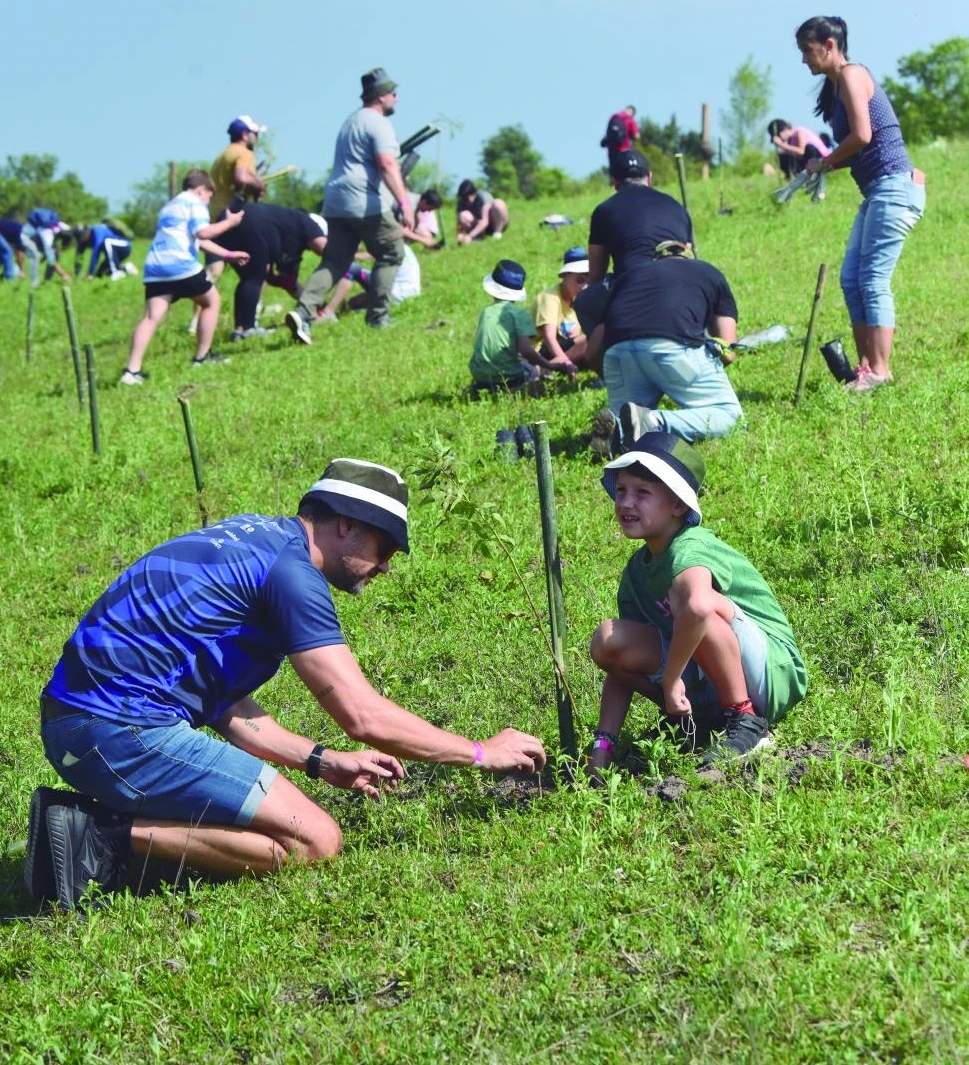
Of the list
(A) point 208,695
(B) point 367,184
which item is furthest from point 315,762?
(B) point 367,184

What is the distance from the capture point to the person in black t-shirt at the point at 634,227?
27.1 ft

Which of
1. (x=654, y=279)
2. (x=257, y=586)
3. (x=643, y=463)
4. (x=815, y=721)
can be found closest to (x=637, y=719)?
(x=815, y=721)

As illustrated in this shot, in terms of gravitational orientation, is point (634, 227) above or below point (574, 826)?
above

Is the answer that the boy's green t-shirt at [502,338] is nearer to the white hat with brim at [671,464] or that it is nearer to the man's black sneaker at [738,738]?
the white hat with brim at [671,464]

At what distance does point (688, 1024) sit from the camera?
307 centimetres

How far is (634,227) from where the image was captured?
8.27 m

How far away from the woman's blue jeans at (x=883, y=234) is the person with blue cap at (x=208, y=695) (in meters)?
4.75

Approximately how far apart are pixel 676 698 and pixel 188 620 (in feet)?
5.20

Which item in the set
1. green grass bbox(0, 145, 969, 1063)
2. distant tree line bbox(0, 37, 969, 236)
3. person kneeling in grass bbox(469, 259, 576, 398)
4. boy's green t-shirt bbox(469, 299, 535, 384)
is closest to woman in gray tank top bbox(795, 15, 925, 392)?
green grass bbox(0, 145, 969, 1063)

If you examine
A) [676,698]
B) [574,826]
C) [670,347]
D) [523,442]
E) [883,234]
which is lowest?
[574,826]

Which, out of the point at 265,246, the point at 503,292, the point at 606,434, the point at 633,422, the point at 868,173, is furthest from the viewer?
the point at 265,246

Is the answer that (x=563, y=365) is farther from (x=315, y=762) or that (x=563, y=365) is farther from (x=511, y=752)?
(x=511, y=752)

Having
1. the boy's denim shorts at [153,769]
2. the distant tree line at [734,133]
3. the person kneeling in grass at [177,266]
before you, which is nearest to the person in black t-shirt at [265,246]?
the person kneeling in grass at [177,266]

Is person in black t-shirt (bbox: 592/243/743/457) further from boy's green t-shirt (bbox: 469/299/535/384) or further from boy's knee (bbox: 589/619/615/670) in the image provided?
boy's knee (bbox: 589/619/615/670)
